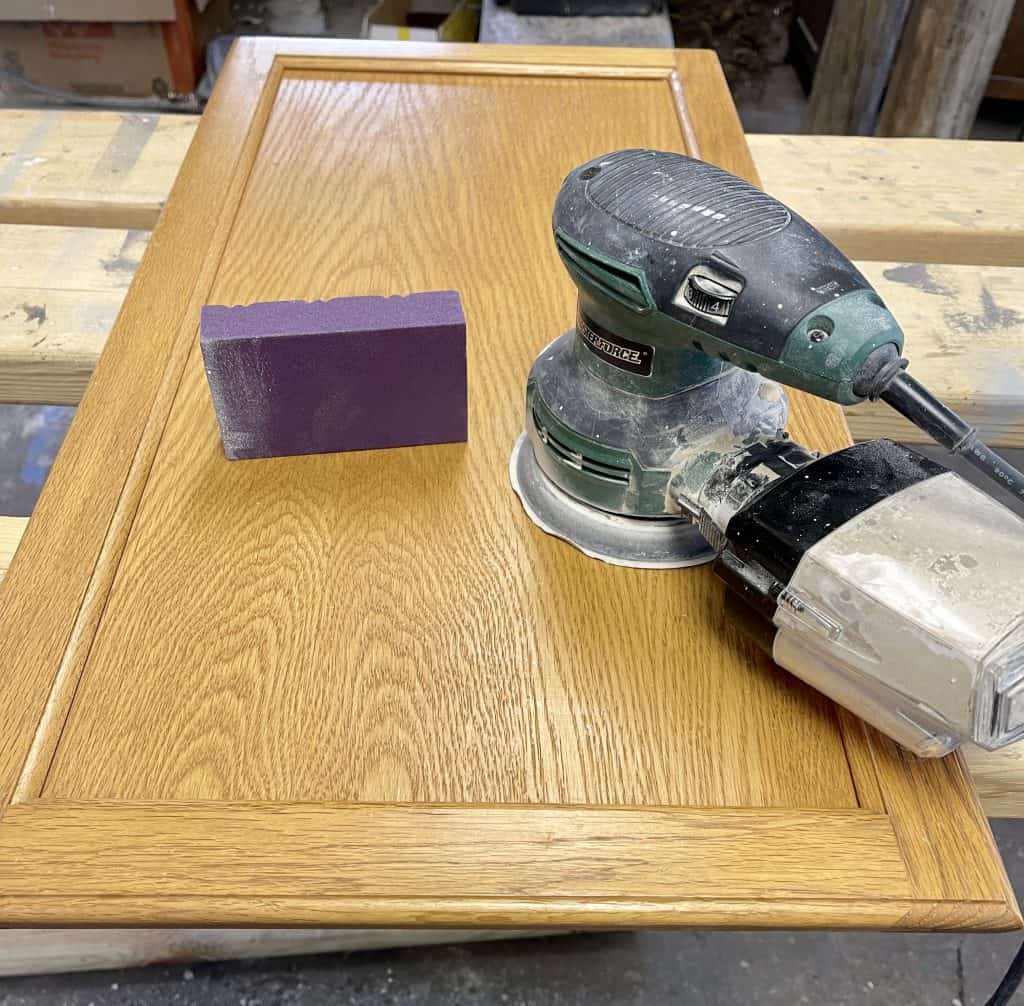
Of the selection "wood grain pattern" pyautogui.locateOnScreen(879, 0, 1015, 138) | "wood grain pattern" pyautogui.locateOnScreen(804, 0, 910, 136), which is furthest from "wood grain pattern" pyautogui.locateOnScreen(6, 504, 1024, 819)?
"wood grain pattern" pyautogui.locateOnScreen(804, 0, 910, 136)

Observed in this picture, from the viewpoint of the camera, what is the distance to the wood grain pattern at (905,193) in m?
1.06

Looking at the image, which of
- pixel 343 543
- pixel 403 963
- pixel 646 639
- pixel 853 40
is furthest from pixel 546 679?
pixel 853 40

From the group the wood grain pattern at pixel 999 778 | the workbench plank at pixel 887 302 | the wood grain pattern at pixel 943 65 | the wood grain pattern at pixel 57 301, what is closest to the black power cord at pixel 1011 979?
the wood grain pattern at pixel 999 778

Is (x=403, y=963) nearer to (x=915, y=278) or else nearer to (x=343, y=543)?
(x=343, y=543)

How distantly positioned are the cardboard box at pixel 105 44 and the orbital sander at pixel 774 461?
195 cm

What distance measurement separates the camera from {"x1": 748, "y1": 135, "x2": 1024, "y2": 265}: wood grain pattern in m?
1.06

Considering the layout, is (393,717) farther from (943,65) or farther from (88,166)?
(943,65)

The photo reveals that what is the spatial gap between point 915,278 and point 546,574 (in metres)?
0.61

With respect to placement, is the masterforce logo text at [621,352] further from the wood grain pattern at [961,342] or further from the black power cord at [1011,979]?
the black power cord at [1011,979]

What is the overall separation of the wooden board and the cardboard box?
5.30 ft

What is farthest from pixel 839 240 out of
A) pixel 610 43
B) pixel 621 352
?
pixel 610 43

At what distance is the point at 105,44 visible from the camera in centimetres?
218

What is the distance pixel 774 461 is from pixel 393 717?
0.90 ft

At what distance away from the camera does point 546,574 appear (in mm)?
644
